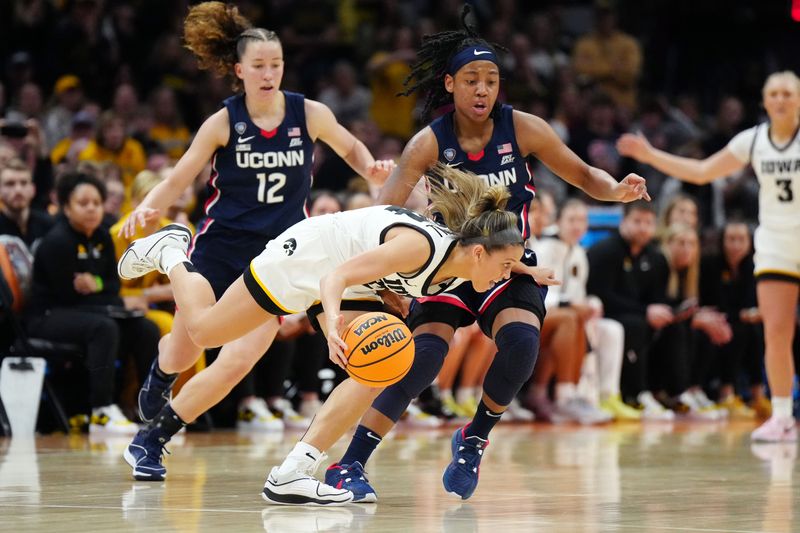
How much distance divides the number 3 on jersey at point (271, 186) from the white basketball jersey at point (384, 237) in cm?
110

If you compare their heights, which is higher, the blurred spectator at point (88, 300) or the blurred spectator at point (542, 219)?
the blurred spectator at point (542, 219)

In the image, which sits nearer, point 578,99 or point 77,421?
point 77,421

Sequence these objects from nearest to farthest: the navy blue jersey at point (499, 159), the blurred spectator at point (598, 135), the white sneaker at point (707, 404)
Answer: the navy blue jersey at point (499, 159)
the white sneaker at point (707, 404)
the blurred spectator at point (598, 135)

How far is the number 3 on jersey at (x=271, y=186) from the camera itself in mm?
6383

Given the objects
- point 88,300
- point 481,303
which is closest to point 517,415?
point 88,300

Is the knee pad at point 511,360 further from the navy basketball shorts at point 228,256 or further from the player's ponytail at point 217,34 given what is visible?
the player's ponytail at point 217,34

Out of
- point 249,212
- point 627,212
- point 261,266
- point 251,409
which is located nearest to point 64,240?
point 251,409

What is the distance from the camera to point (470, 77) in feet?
18.6

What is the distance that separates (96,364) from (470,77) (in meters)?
4.14

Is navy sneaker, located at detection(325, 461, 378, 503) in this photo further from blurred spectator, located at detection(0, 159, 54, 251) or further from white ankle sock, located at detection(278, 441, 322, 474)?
blurred spectator, located at detection(0, 159, 54, 251)

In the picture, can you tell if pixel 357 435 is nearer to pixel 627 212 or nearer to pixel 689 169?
pixel 689 169

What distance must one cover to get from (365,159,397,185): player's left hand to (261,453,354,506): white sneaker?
1568mm

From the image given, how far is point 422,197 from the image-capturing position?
7.46 metres

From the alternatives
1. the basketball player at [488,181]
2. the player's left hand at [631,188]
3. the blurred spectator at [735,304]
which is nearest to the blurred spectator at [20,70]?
the blurred spectator at [735,304]
